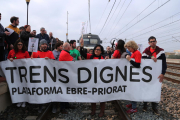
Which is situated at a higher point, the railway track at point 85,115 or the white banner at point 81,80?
the white banner at point 81,80

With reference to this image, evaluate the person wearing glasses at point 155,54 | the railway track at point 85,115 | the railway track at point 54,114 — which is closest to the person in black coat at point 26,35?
the railway track at point 54,114

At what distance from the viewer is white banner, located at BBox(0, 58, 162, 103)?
3654 millimetres

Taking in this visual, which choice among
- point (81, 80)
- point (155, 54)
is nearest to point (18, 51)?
point (81, 80)

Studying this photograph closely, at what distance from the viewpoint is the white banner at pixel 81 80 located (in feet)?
12.0

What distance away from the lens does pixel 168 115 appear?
3.84 m

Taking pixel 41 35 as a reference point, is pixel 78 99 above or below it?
below

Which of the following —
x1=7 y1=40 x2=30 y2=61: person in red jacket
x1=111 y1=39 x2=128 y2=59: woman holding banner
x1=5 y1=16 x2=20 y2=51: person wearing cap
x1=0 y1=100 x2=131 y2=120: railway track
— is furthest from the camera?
x1=5 y1=16 x2=20 y2=51: person wearing cap

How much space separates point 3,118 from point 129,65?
138 inches

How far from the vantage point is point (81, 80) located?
3.70 meters

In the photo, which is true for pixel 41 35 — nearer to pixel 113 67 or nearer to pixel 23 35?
pixel 23 35

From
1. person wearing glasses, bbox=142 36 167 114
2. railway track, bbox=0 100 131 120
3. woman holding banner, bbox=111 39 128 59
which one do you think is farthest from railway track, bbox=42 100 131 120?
woman holding banner, bbox=111 39 128 59

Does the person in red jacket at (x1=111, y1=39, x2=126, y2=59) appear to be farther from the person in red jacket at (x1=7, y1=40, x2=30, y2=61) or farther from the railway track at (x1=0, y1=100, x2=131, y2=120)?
the person in red jacket at (x1=7, y1=40, x2=30, y2=61)

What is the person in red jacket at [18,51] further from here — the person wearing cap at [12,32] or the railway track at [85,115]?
the railway track at [85,115]

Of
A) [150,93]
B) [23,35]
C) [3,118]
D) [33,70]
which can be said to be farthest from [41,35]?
[150,93]
